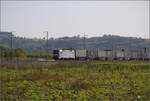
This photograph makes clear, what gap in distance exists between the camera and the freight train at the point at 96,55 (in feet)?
220

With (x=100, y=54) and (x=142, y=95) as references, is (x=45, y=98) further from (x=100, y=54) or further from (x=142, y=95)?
(x=100, y=54)

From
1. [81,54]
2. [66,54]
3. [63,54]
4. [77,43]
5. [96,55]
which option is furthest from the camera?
[77,43]

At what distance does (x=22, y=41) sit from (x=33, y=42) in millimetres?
9122

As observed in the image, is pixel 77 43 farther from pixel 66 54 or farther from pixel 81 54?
pixel 66 54

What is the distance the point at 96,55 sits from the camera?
7044 centimetres

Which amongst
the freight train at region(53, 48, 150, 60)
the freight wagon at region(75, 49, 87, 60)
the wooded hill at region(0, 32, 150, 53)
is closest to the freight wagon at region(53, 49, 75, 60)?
the freight train at region(53, 48, 150, 60)

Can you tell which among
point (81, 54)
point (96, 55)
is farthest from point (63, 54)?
point (96, 55)

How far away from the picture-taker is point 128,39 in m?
153

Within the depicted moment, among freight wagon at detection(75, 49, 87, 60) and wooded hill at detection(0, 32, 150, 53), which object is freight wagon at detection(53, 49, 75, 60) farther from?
wooded hill at detection(0, 32, 150, 53)

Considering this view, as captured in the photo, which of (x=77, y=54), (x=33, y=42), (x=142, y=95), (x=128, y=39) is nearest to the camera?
(x=142, y=95)

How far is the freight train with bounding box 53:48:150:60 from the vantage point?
66938mm

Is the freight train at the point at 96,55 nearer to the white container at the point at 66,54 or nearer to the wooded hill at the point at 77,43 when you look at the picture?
the white container at the point at 66,54

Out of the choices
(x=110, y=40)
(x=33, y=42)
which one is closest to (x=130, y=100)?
(x=110, y=40)

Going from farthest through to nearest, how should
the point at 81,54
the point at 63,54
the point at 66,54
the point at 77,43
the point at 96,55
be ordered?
1. the point at 77,43
2. the point at 96,55
3. the point at 81,54
4. the point at 63,54
5. the point at 66,54
